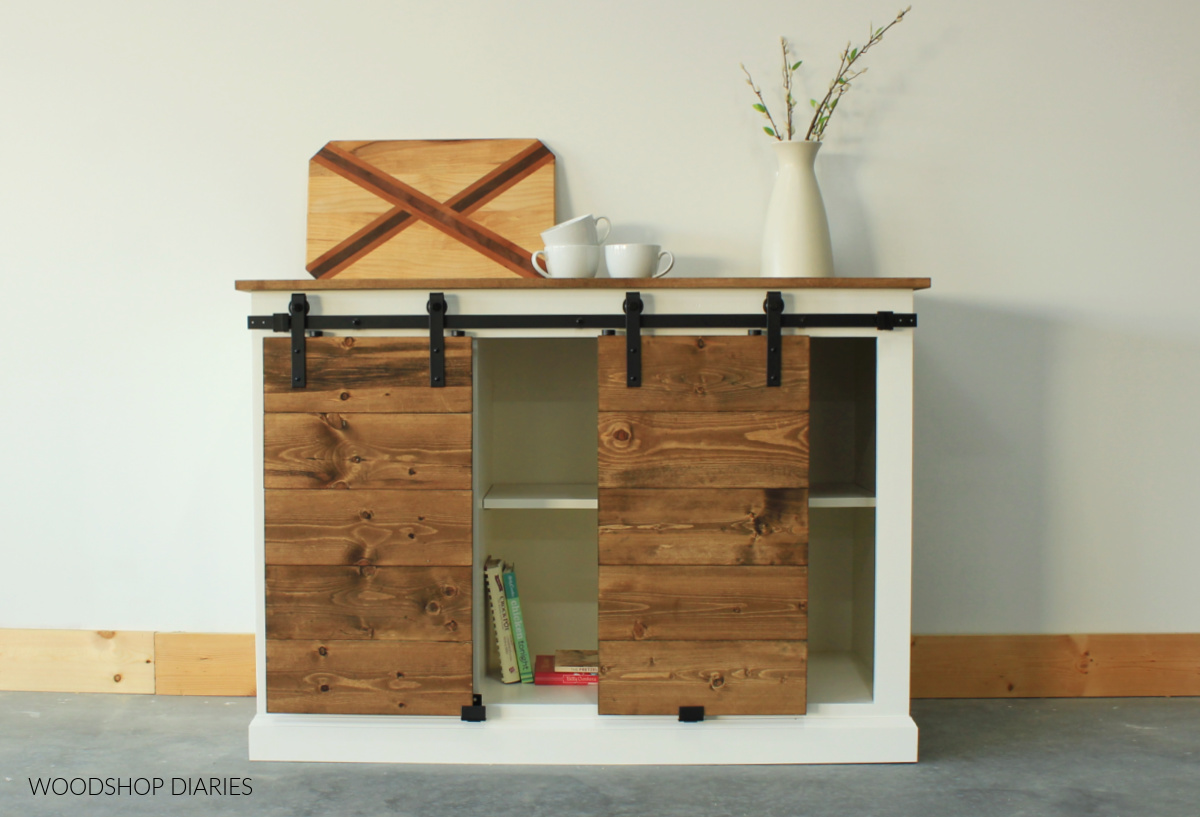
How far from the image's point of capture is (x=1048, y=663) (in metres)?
2.13

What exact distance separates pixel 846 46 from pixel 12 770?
2485mm

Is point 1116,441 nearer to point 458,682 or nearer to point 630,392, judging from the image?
point 630,392

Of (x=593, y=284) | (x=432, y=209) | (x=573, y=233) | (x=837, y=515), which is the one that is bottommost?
(x=837, y=515)


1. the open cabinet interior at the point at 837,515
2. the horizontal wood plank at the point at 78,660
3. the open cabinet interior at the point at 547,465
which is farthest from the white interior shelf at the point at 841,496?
the horizontal wood plank at the point at 78,660

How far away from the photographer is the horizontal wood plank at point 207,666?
7.07 feet

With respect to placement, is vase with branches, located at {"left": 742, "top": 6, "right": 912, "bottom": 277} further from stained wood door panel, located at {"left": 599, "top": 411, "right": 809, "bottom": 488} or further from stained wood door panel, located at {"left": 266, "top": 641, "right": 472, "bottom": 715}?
stained wood door panel, located at {"left": 266, "top": 641, "right": 472, "bottom": 715}

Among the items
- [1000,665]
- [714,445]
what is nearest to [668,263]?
[714,445]

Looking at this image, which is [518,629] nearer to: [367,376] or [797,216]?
[367,376]

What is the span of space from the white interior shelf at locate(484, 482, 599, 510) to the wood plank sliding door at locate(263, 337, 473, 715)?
0.45ft

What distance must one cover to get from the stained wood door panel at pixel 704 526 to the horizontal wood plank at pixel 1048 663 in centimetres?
68

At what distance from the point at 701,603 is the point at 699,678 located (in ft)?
0.51

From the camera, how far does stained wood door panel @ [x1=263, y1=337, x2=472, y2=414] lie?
1.71 metres

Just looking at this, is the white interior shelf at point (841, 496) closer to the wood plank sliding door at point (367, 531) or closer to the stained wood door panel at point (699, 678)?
the stained wood door panel at point (699, 678)

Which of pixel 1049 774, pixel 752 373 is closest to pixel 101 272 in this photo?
pixel 752 373
